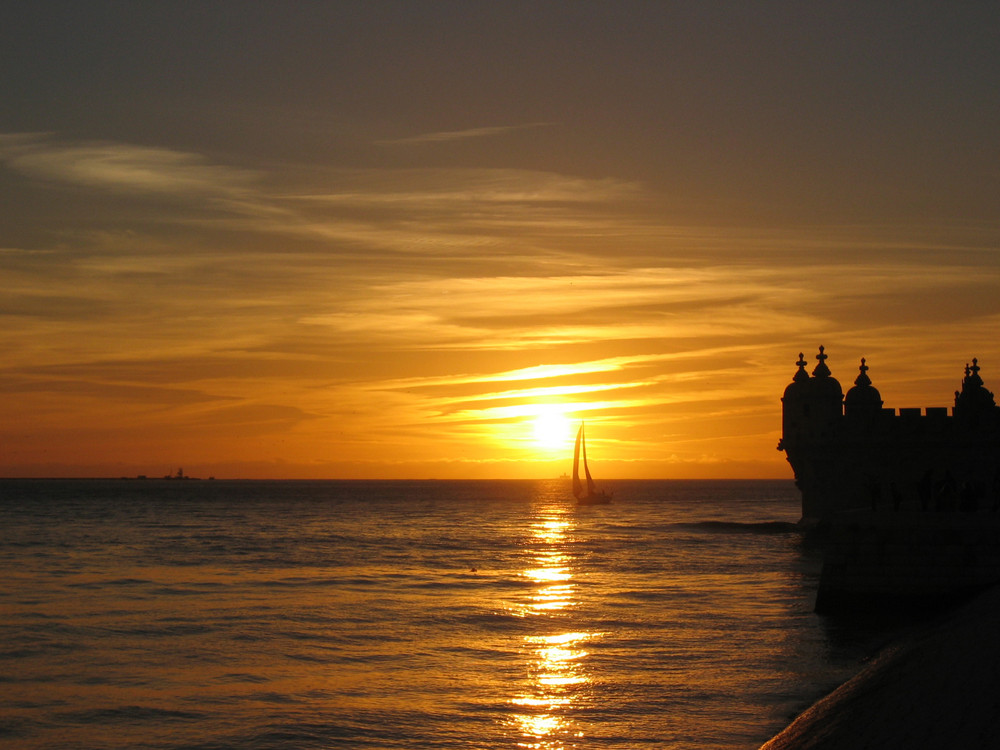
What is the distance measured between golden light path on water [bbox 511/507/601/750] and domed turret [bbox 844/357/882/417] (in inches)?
775

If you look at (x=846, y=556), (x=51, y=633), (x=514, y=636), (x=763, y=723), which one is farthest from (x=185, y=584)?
(x=763, y=723)

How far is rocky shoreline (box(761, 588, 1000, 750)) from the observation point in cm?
1298

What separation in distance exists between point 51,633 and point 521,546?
39.0 meters

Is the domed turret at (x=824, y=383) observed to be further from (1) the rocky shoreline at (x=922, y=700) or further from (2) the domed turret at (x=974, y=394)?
(1) the rocky shoreline at (x=922, y=700)

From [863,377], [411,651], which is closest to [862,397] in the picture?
[863,377]

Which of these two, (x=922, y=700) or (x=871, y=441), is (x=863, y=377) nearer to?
(x=871, y=441)

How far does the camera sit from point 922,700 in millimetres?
14844

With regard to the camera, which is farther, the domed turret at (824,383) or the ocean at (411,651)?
the domed turret at (824,383)

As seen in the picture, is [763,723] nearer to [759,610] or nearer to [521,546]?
[759,610]

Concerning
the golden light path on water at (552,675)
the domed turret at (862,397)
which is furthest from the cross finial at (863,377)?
the golden light path on water at (552,675)

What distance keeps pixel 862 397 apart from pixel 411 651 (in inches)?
1411

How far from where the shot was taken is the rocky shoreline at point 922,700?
42.6 feet

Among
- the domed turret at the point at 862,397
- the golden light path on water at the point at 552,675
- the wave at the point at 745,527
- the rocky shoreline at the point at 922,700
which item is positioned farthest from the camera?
the wave at the point at 745,527

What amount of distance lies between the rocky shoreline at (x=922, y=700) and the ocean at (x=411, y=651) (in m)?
0.98
